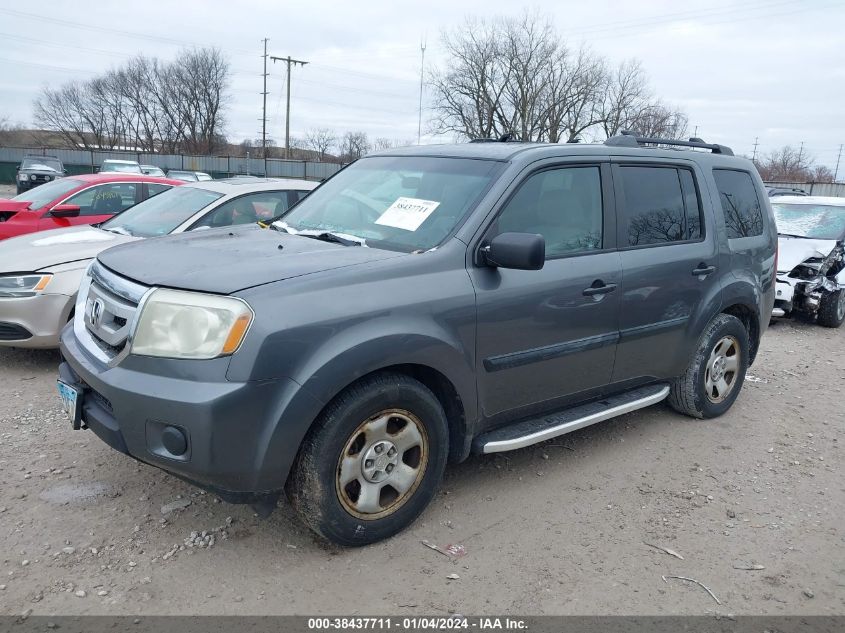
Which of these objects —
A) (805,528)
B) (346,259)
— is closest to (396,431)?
(346,259)

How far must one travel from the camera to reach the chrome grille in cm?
289

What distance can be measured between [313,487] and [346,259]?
1035 mm

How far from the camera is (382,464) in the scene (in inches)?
121

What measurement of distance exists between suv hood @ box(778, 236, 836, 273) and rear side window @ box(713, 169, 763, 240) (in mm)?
4151

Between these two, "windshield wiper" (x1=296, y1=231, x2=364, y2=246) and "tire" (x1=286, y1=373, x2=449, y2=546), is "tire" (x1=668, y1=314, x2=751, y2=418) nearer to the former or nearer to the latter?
"tire" (x1=286, y1=373, x2=449, y2=546)

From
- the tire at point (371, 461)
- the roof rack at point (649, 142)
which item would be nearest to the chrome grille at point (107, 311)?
the tire at point (371, 461)

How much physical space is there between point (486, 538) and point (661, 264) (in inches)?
81.1

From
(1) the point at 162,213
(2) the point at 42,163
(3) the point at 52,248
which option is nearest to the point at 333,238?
(3) the point at 52,248

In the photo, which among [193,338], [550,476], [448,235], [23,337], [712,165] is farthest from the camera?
[23,337]

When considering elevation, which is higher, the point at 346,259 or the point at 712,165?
the point at 712,165

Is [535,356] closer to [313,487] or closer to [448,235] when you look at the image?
[448,235]

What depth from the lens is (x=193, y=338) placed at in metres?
2.67

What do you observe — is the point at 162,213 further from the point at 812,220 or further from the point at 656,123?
the point at 656,123

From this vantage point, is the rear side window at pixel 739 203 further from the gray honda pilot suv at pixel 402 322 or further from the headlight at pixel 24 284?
the headlight at pixel 24 284
